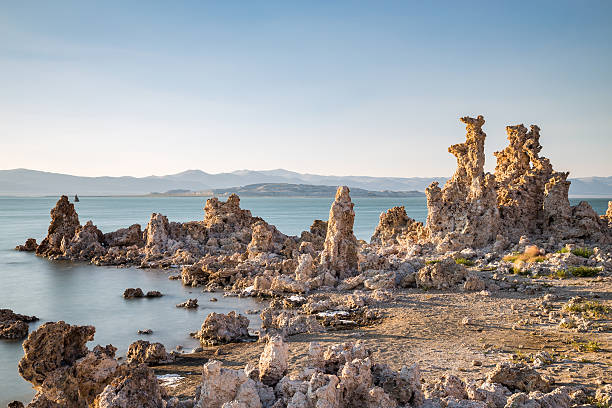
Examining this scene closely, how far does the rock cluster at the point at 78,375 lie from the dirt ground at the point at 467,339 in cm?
159

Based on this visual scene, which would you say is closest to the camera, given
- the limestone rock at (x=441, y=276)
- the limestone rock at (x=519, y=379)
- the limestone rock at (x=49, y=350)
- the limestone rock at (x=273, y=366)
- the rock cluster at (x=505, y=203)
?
the limestone rock at (x=273, y=366)

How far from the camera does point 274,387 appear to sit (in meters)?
5.68

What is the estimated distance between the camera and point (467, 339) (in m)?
9.70

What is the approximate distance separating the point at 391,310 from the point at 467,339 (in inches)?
125

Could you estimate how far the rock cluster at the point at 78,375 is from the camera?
559 cm

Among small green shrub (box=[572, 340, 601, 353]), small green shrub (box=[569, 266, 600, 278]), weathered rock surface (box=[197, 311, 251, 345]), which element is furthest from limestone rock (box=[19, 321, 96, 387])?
small green shrub (box=[569, 266, 600, 278])

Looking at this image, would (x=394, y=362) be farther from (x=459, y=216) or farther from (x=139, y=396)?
(x=459, y=216)

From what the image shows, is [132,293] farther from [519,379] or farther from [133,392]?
[519,379]

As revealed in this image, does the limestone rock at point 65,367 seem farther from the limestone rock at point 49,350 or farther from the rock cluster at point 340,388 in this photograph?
the rock cluster at point 340,388

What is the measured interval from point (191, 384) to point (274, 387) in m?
3.11

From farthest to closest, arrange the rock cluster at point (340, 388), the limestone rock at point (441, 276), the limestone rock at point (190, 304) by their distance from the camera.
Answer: the limestone rock at point (190, 304)
the limestone rock at point (441, 276)
the rock cluster at point (340, 388)

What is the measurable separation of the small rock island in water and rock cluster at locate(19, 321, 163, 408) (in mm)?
19

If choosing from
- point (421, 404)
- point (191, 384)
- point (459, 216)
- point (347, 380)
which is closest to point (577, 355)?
point (421, 404)

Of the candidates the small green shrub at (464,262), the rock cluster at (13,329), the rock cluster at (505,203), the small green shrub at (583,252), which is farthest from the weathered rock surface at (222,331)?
the small green shrub at (583,252)
